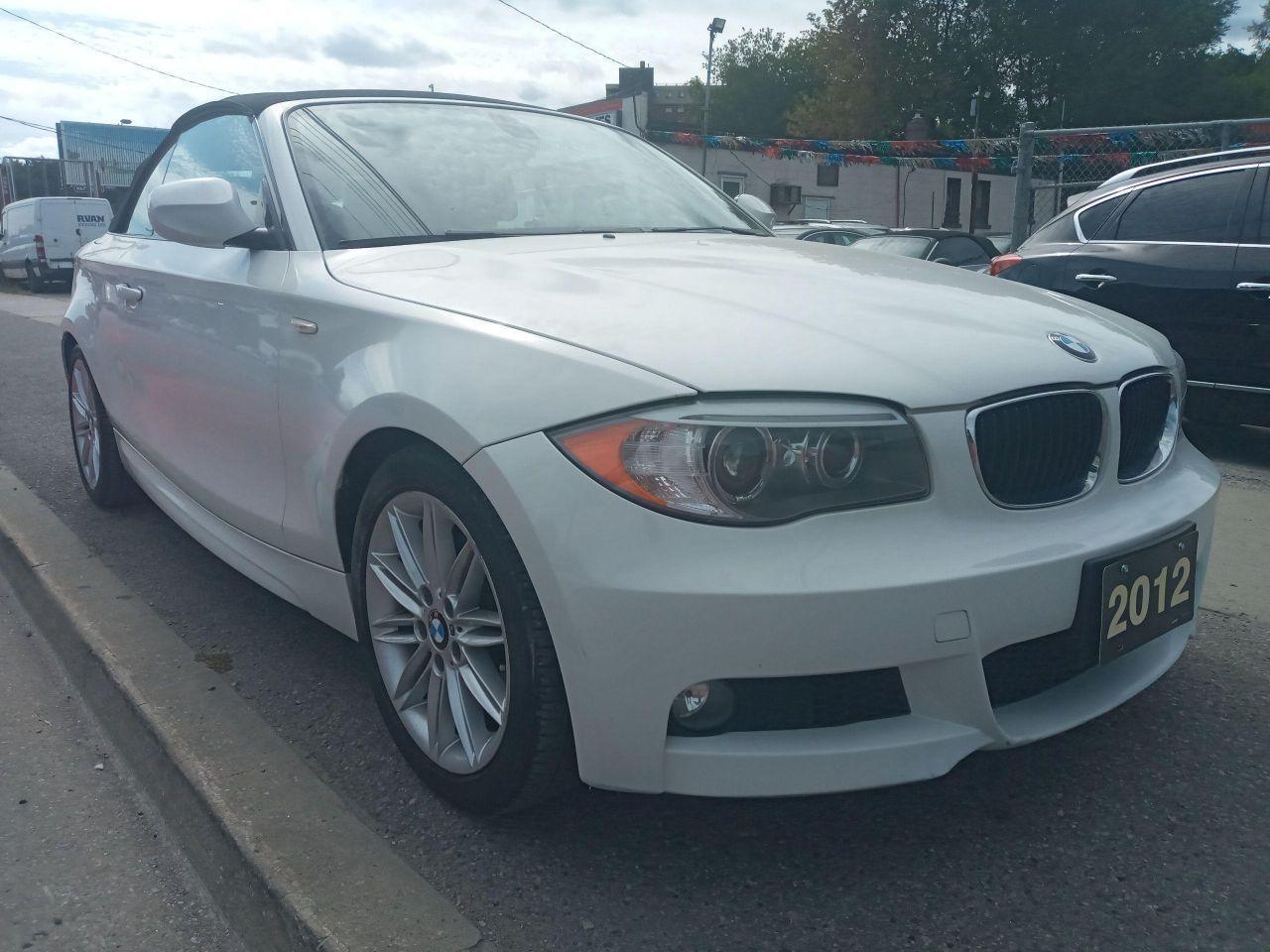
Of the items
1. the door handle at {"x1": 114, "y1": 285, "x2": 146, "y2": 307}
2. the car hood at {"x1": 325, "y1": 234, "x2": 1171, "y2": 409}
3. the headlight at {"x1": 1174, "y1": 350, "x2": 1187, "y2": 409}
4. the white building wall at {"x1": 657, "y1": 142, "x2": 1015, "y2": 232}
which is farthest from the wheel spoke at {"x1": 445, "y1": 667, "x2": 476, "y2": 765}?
the white building wall at {"x1": 657, "y1": 142, "x2": 1015, "y2": 232}

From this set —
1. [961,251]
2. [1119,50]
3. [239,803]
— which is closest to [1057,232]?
[239,803]

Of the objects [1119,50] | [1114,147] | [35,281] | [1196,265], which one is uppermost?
[1119,50]

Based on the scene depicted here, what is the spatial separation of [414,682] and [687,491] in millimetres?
862

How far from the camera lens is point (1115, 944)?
6.02 ft

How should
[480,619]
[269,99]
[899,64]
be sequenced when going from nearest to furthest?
[480,619], [269,99], [899,64]

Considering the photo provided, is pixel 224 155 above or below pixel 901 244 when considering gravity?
above

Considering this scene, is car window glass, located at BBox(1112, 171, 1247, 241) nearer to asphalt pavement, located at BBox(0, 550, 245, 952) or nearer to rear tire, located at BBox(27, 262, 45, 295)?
asphalt pavement, located at BBox(0, 550, 245, 952)

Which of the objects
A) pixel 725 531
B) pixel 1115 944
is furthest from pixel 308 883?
pixel 1115 944

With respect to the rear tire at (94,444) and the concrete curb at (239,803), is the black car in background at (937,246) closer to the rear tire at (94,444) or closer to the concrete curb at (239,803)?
the rear tire at (94,444)

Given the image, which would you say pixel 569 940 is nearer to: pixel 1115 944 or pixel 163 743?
pixel 1115 944

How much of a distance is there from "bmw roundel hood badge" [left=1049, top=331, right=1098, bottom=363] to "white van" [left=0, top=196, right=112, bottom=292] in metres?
24.3

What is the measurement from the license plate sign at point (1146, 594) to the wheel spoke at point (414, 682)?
4.31ft

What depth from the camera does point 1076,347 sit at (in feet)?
7.39

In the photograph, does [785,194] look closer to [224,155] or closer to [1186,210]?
[1186,210]
